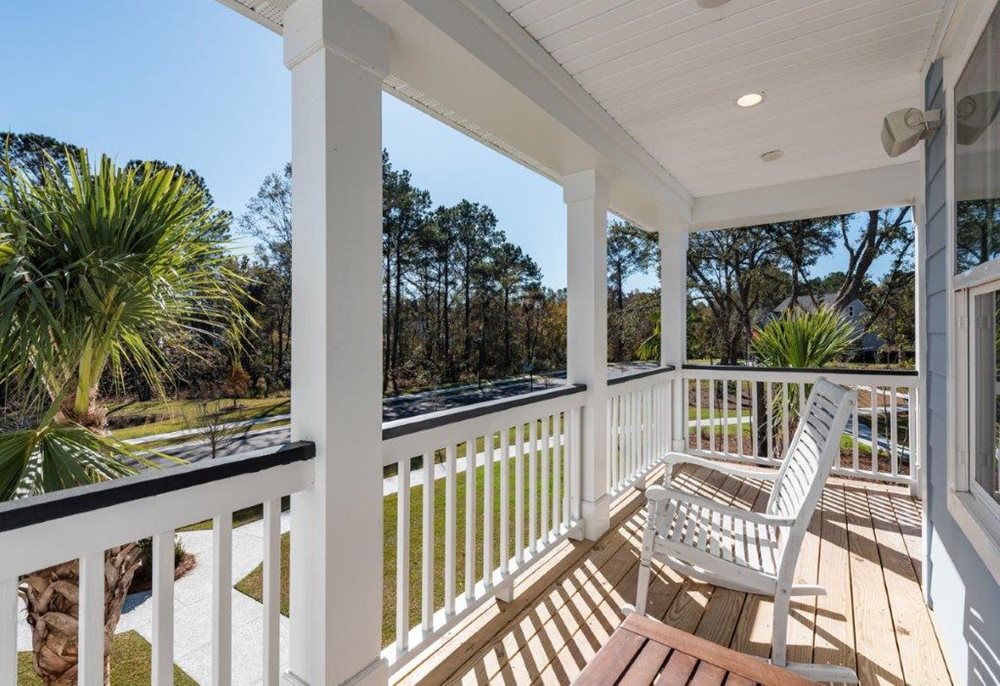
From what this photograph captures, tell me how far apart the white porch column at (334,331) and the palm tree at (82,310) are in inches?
14.0

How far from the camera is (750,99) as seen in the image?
261 centimetres

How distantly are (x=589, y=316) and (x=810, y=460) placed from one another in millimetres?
1357

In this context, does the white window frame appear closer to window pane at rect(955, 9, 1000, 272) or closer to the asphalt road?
window pane at rect(955, 9, 1000, 272)

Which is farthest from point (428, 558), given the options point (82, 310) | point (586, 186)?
point (586, 186)

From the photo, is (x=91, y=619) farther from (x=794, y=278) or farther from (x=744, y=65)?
(x=794, y=278)

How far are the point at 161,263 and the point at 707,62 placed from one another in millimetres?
2455

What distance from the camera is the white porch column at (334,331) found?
4.55 ft

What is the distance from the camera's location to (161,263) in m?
1.39

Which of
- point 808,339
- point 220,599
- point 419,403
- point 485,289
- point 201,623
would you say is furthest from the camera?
point 808,339

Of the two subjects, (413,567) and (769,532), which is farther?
(413,567)

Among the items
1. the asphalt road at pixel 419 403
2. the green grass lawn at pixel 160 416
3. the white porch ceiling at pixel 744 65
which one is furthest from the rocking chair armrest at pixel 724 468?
the green grass lawn at pixel 160 416

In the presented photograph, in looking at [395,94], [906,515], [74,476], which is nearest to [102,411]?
[74,476]

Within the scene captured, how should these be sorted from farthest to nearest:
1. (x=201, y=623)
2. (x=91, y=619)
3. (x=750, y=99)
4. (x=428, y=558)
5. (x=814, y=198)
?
(x=814, y=198) < (x=750, y=99) < (x=201, y=623) < (x=428, y=558) < (x=91, y=619)

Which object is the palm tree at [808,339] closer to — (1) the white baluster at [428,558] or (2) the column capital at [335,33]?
(1) the white baluster at [428,558]
